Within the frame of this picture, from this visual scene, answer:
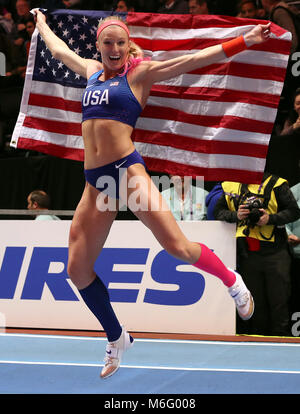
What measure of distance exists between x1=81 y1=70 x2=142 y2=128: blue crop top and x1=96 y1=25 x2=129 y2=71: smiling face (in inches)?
4.3

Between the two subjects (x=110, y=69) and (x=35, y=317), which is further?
(x=35, y=317)

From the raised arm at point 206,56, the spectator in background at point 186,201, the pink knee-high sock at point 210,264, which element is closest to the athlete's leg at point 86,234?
the pink knee-high sock at point 210,264

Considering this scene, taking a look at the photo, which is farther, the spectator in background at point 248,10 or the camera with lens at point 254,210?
the spectator in background at point 248,10

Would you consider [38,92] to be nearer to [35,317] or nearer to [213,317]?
[35,317]

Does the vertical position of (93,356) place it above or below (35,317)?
below

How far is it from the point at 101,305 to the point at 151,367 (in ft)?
3.15

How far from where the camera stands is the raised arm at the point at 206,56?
171 inches

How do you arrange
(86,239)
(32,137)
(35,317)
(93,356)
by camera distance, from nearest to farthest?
(86,239)
(93,356)
(32,137)
(35,317)

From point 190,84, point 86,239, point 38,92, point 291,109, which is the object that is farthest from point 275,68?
point 86,239

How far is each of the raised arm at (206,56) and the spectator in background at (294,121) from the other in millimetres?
2909

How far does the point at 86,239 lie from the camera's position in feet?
14.3

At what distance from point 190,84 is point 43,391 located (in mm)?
3366

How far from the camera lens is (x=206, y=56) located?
434 cm

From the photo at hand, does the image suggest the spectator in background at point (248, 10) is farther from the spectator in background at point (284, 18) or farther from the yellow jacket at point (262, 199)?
the yellow jacket at point (262, 199)
